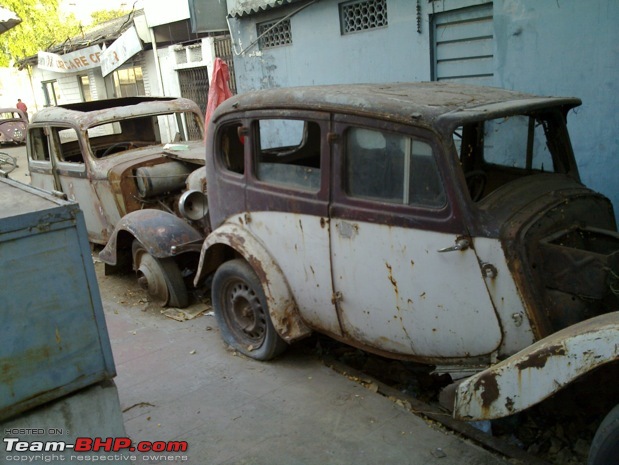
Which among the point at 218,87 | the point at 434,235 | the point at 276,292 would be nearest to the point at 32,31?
the point at 218,87

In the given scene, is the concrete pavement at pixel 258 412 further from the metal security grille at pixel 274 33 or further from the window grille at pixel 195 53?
the window grille at pixel 195 53

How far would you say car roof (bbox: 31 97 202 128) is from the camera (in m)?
6.66

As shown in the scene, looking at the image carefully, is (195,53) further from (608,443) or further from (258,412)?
(608,443)

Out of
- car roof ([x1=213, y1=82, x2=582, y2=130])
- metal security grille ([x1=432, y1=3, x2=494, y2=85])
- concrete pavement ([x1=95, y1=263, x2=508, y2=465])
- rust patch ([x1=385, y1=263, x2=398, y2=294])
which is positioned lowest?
concrete pavement ([x1=95, y1=263, x2=508, y2=465])

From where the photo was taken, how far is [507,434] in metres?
3.42

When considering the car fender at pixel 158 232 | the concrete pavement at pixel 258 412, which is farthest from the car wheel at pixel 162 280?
the concrete pavement at pixel 258 412

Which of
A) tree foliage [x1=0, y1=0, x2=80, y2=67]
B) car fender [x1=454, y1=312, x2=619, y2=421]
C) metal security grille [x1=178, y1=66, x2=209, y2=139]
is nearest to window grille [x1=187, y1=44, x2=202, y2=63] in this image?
metal security grille [x1=178, y1=66, x2=209, y2=139]

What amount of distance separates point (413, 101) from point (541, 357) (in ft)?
5.17

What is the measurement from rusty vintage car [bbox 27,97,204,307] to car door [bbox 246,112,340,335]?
1528mm

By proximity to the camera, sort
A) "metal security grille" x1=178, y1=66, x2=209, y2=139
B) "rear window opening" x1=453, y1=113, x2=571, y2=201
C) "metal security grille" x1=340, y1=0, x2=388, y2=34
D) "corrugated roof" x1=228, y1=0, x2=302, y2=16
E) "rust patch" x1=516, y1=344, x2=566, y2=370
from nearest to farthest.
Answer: "rust patch" x1=516, y1=344, x2=566, y2=370
"rear window opening" x1=453, y1=113, x2=571, y2=201
"metal security grille" x1=340, y1=0, x2=388, y2=34
"corrugated roof" x1=228, y1=0, x2=302, y2=16
"metal security grille" x1=178, y1=66, x2=209, y2=139

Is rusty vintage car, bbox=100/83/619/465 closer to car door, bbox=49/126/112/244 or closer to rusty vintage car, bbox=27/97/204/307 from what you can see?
rusty vintage car, bbox=27/97/204/307

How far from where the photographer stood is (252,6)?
376 inches

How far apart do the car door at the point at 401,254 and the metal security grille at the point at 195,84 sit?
10.5 meters

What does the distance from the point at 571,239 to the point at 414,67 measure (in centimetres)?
466
